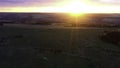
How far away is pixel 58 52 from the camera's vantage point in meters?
23.7

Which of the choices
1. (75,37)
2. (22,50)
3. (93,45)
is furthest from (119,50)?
(22,50)

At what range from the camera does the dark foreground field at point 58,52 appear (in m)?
20.7

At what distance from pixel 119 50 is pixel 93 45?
2.57 metres

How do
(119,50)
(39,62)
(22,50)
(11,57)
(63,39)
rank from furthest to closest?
(63,39) < (119,50) < (22,50) < (11,57) < (39,62)

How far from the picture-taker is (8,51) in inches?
914

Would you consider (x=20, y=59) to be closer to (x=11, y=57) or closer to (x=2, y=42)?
(x=11, y=57)

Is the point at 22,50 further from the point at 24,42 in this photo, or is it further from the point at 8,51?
the point at 24,42

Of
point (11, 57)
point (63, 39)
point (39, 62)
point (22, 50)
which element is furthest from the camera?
point (63, 39)

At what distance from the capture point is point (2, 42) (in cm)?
2805

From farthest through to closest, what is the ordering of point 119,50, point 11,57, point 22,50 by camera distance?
point 119,50 → point 22,50 → point 11,57

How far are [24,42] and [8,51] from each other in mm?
5503

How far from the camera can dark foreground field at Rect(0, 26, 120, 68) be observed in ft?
67.9

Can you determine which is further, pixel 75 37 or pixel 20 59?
pixel 75 37

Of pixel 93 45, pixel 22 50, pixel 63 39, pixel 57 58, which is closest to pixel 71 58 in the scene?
pixel 57 58
